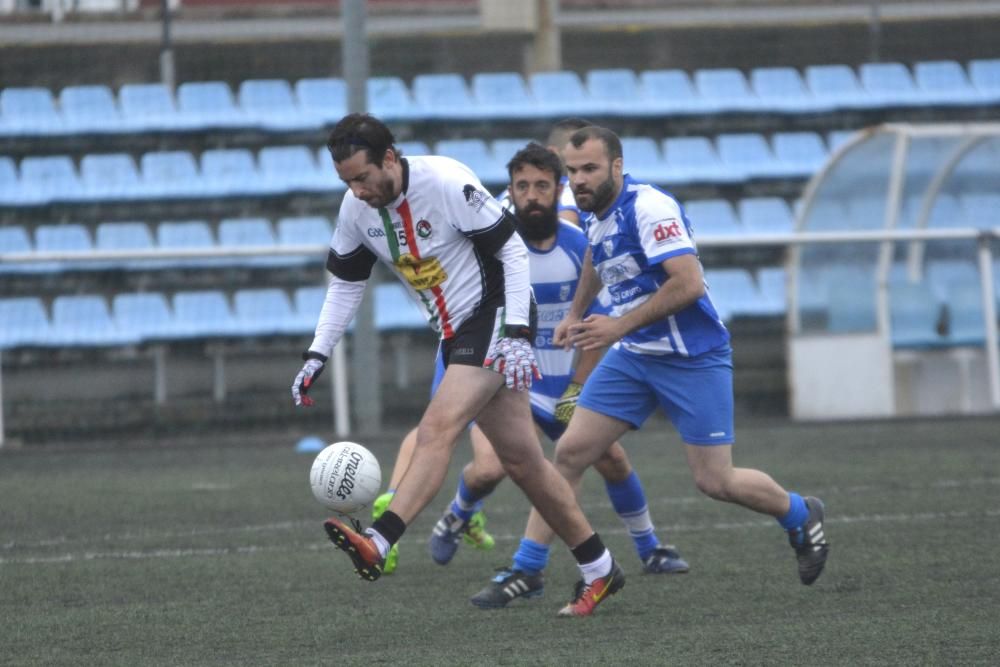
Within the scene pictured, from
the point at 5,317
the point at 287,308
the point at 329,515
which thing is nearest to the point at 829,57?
the point at 287,308

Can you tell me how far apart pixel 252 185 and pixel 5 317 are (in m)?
3.38

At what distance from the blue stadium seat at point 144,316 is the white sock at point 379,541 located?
1150 centimetres

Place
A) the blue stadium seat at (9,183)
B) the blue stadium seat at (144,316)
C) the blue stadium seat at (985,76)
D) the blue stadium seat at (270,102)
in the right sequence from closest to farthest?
1. the blue stadium seat at (144,316)
2. the blue stadium seat at (9,183)
3. the blue stadium seat at (270,102)
4. the blue stadium seat at (985,76)

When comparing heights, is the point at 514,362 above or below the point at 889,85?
below

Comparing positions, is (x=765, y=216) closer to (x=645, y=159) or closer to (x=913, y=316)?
(x=645, y=159)

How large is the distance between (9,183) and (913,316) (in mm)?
9988

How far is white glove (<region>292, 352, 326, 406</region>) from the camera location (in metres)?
6.14

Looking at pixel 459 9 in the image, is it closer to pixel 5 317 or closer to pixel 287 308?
pixel 287 308

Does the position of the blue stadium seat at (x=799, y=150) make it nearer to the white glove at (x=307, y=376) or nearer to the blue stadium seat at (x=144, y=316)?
the blue stadium seat at (x=144, y=316)

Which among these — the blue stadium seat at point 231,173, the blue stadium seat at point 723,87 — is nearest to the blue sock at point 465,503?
the blue stadium seat at point 231,173

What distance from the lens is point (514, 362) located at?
19.0ft

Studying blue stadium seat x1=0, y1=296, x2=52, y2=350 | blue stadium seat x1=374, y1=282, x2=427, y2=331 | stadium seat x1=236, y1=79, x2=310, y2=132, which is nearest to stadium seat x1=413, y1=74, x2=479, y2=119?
stadium seat x1=236, y1=79, x2=310, y2=132

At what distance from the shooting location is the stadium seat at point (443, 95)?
19.7 m

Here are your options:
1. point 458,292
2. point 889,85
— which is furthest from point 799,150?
point 458,292
